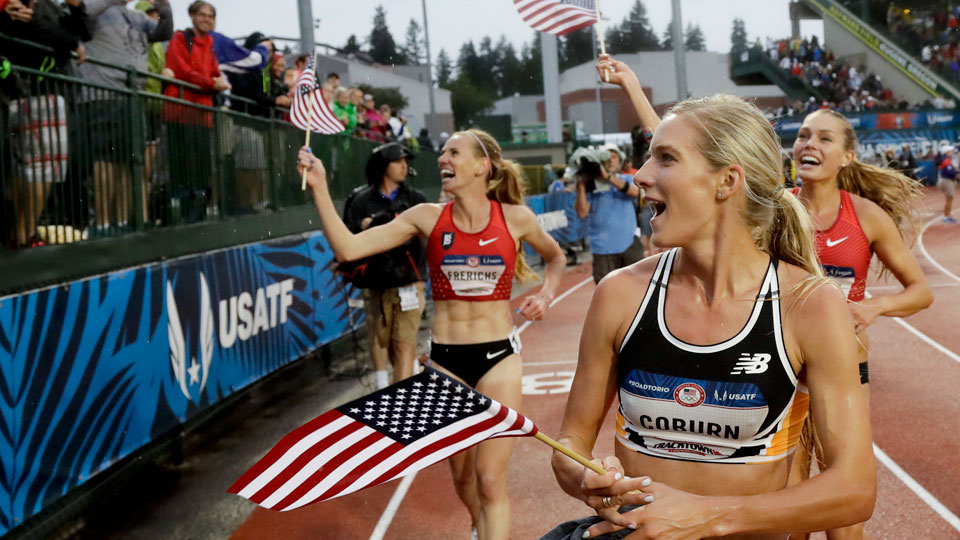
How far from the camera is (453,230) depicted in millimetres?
5344

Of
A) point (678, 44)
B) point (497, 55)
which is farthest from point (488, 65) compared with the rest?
point (678, 44)

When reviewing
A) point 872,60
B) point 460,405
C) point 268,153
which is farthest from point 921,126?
point 460,405

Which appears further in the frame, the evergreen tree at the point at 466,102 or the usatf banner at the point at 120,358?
the evergreen tree at the point at 466,102

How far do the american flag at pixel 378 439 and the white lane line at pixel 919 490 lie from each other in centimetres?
367

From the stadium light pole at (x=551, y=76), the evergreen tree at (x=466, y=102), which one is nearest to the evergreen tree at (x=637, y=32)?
the evergreen tree at (x=466, y=102)

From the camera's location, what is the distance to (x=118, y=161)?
22.8 ft

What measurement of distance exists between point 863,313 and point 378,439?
269cm

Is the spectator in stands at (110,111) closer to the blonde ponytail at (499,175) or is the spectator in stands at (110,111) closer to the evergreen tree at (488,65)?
the blonde ponytail at (499,175)

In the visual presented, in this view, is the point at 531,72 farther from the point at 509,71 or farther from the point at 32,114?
the point at 32,114

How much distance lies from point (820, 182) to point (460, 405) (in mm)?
3087

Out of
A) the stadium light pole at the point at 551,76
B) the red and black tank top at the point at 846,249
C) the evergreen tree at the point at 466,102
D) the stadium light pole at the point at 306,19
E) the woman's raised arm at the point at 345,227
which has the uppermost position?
the evergreen tree at the point at 466,102

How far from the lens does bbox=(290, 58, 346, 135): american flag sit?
6.31 m

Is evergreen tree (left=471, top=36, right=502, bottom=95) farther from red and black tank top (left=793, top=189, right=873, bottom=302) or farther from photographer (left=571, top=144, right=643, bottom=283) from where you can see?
red and black tank top (left=793, top=189, right=873, bottom=302)

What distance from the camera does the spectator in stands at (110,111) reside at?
6547 millimetres
